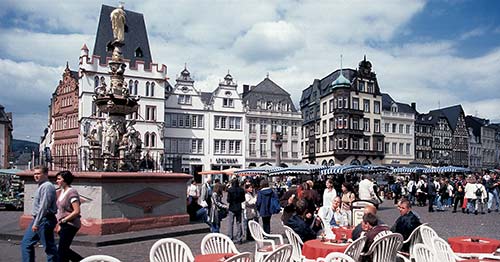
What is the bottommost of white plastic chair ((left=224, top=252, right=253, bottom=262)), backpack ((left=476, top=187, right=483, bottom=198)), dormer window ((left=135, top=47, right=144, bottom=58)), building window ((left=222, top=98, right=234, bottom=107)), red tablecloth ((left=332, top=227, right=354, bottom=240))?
backpack ((left=476, top=187, right=483, bottom=198))

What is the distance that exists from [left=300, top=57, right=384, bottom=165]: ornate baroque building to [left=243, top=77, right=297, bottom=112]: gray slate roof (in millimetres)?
5584

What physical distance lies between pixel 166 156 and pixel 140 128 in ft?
14.1

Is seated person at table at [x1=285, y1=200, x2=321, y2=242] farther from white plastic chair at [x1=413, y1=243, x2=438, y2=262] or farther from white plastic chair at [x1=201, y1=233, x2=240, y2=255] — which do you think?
white plastic chair at [x1=413, y1=243, x2=438, y2=262]

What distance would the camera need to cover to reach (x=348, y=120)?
60125 millimetres

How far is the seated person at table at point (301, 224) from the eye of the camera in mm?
8117

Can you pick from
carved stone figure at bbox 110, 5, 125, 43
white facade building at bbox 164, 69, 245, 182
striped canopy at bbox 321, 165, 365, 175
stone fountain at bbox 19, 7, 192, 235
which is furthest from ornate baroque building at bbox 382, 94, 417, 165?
stone fountain at bbox 19, 7, 192, 235

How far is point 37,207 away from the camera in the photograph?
688 cm

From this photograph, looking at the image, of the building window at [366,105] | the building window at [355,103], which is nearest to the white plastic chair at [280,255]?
the building window at [355,103]

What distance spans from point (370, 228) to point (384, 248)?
2.50 feet

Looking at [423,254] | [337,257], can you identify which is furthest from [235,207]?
[337,257]

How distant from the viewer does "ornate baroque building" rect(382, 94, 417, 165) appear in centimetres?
6550

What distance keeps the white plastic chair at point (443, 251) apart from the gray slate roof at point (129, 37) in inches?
1869

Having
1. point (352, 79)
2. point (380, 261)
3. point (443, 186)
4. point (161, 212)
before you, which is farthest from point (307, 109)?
point (380, 261)

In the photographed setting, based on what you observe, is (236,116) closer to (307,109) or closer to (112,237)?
(307,109)
